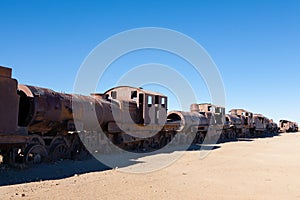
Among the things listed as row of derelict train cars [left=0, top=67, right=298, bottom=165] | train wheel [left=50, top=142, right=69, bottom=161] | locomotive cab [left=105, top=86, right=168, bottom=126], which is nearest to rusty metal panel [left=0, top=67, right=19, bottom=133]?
row of derelict train cars [left=0, top=67, right=298, bottom=165]

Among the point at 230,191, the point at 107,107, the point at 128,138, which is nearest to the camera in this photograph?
the point at 230,191

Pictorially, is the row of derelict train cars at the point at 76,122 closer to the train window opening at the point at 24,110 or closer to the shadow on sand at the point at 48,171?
the train window opening at the point at 24,110

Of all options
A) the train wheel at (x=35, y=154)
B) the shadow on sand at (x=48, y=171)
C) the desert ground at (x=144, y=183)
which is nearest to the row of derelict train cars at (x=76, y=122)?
the train wheel at (x=35, y=154)

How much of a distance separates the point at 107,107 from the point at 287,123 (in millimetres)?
60236

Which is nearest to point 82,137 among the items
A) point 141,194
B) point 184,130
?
point 141,194

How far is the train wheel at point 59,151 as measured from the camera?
39.4 ft

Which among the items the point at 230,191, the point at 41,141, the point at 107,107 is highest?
the point at 107,107

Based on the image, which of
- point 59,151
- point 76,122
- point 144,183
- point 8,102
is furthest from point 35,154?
point 144,183

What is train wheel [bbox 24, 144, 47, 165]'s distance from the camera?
34.5ft

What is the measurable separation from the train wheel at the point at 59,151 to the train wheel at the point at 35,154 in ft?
2.28

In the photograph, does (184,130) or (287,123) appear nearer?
(184,130)

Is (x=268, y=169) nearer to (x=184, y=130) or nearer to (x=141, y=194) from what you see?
(x=141, y=194)

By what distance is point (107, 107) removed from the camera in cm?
1553

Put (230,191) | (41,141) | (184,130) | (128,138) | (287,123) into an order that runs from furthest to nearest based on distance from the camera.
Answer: (287,123)
(184,130)
(128,138)
(41,141)
(230,191)
